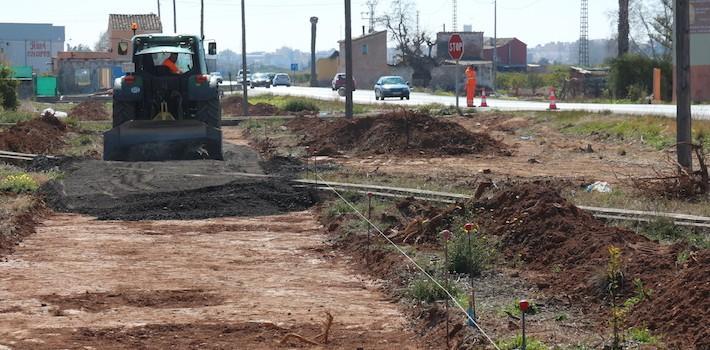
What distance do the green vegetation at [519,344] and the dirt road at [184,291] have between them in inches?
46.9

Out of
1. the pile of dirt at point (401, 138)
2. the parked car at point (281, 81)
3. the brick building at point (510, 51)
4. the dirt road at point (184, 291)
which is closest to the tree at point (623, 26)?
the pile of dirt at point (401, 138)

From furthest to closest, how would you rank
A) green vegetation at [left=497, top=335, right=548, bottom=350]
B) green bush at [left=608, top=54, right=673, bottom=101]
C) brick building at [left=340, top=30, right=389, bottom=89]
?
brick building at [left=340, top=30, right=389, bottom=89]
green bush at [left=608, top=54, right=673, bottom=101]
green vegetation at [left=497, top=335, right=548, bottom=350]

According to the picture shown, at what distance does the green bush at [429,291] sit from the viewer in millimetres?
11367

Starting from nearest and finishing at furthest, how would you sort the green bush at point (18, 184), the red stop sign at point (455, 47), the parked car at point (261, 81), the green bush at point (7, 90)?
the green bush at point (18, 184) → the red stop sign at point (455, 47) → the green bush at point (7, 90) → the parked car at point (261, 81)

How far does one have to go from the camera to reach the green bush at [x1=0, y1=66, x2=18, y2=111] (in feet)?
167

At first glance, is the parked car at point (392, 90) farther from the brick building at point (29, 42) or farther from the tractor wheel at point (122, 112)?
the brick building at point (29, 42)

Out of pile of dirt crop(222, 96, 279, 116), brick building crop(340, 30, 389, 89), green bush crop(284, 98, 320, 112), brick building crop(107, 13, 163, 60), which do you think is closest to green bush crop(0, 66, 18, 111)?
pile of dirt crop(222, 96, 279, 116)

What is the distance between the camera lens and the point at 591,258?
1187 cm

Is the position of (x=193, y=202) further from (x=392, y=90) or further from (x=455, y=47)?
(x=392, y=90)

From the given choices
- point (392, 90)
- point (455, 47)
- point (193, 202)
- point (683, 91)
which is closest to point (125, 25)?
point (392, 90)

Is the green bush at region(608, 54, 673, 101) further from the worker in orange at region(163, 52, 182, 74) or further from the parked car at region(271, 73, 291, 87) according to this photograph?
the parked car at region(271, 73, 291, 87)

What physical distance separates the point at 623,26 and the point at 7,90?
93.7ft


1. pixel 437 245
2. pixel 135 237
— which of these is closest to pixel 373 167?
pixel 135 237

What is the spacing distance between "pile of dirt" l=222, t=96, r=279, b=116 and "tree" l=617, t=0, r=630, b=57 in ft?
55.7
